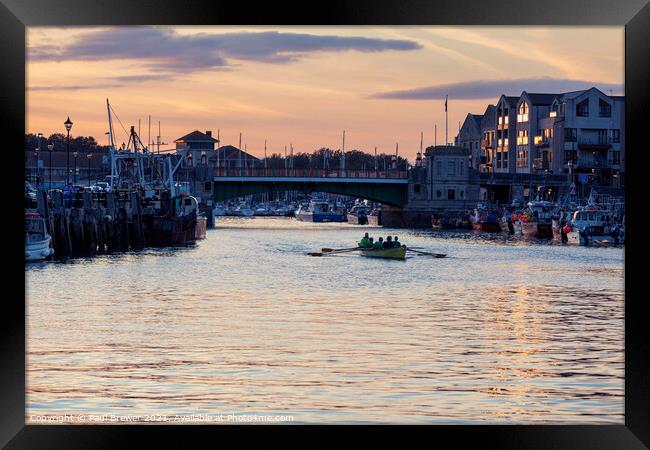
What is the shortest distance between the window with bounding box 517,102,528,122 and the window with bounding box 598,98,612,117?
10888mm

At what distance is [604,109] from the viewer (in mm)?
134375

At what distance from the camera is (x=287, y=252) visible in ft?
256

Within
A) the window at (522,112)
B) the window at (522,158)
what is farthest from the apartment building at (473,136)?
the window at (522,112)

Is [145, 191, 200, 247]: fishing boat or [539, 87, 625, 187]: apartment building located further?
[539, 87, 625, 187]: apartment building

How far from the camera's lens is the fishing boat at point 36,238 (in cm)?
5753

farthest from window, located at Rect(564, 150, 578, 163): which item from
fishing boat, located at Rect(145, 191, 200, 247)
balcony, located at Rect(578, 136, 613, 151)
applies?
fishing boat, located at Rect(145, 191, 200, 247)

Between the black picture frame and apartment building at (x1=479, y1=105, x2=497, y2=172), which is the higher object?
apartment building at (x1=479, y1=105, x2=497, y2=172)

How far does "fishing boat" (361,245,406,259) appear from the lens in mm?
67625

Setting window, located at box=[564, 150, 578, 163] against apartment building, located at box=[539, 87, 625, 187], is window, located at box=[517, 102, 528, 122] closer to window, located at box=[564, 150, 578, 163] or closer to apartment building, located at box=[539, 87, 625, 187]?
apartment building, located at box=[539, 87, 625, 187]

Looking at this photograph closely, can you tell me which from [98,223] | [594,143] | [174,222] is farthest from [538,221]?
[98,223]

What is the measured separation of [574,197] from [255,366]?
4103 inches

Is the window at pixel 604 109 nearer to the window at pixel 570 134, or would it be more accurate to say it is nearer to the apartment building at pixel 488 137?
the window at pixel 570 134

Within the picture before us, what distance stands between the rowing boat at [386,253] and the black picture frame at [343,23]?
56277mm

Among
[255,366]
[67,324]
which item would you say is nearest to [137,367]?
[255,366]
